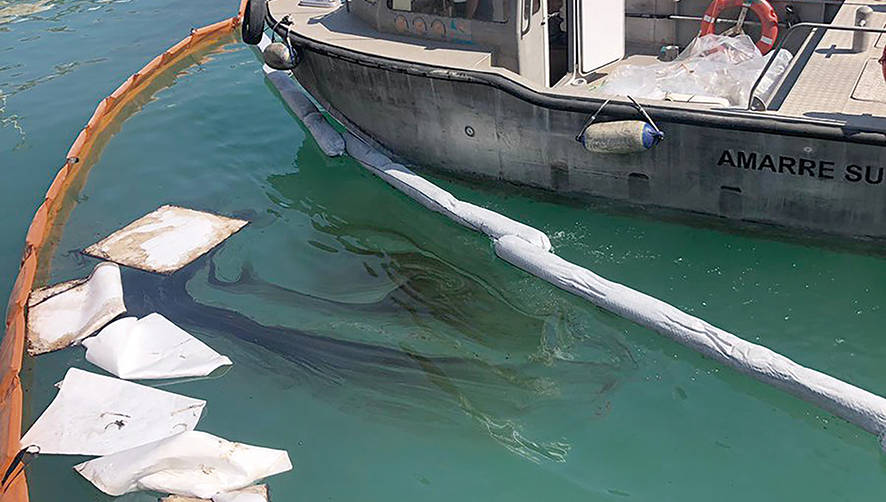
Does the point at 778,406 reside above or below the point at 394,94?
below

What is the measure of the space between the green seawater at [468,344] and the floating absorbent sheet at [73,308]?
0.20 m

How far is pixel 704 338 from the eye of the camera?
6.34 metres

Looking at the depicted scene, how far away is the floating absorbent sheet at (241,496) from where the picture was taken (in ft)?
18.7

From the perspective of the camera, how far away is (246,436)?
20.9 feet

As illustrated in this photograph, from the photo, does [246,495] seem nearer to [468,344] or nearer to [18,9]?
[468,344]

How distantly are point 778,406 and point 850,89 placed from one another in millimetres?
3100

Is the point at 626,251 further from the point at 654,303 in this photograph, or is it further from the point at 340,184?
the point at 340,184

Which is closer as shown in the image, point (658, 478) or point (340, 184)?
point (658, 478)

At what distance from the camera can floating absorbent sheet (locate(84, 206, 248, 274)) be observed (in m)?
8.73

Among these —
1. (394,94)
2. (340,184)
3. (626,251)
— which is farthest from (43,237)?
(626,251)

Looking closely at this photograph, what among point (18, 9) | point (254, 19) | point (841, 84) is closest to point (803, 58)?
point (841, 84)

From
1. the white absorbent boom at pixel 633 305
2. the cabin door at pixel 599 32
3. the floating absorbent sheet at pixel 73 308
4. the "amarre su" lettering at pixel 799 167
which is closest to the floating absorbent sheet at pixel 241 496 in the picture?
the floating absorbent sheet at pixel 73 308

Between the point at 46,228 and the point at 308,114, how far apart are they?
3.51 m

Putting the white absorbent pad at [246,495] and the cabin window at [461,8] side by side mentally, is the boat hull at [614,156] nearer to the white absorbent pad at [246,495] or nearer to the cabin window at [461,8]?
the cabin window at [461,8]
